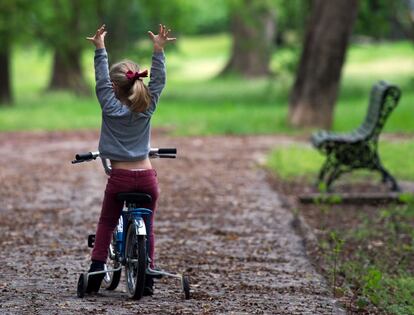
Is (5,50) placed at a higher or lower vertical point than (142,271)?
higher

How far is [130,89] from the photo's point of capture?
7211 mm

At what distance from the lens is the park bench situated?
13.2m

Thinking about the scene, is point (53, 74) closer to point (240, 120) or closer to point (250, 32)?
point (250, 32)

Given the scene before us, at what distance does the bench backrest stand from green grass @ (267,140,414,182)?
1520 millimetres

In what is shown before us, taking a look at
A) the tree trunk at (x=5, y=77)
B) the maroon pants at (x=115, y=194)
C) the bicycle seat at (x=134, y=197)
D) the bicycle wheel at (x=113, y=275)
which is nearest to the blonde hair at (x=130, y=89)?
the maroon pants at (x=115, y=194)

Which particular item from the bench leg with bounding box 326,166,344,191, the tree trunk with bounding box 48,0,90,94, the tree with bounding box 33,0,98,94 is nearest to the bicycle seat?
the bench leg with bounding box 326,166,344,191

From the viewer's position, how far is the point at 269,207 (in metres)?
12.3

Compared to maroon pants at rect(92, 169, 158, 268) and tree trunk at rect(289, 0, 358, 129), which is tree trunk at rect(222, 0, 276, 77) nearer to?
tree trunk at rect(289, 0, 358, 129)

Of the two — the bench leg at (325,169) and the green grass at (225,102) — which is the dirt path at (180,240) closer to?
the bench leg at (325,169)

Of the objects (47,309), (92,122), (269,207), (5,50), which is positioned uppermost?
(5,50)

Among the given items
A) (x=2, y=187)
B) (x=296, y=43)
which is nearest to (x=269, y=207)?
(x=2, y=187)

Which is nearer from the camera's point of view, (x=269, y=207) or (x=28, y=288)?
(x=28, y=288)

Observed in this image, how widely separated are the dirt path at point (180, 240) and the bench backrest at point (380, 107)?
1335 mm

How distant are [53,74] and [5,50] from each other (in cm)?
729
